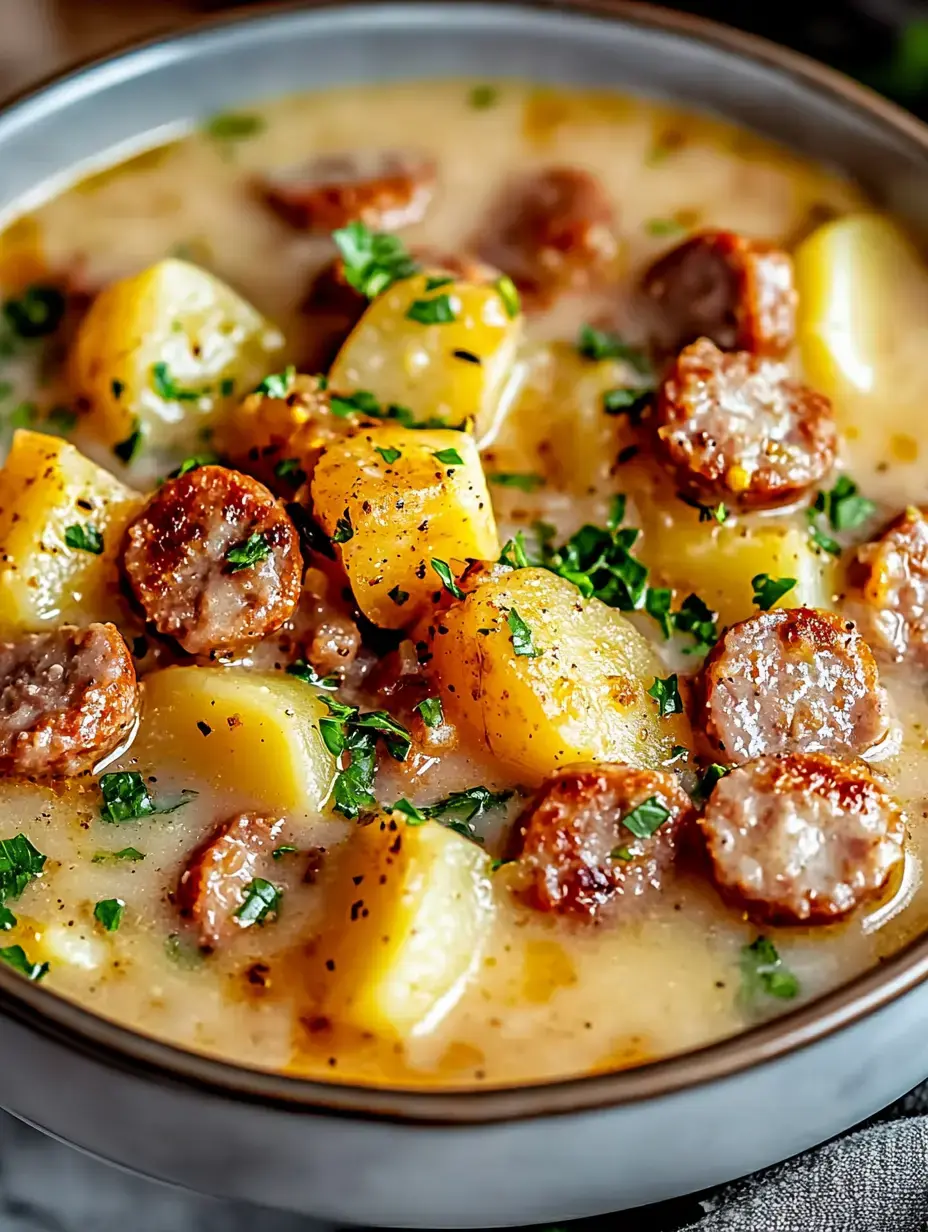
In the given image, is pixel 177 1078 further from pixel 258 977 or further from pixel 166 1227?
pixel 166 1227

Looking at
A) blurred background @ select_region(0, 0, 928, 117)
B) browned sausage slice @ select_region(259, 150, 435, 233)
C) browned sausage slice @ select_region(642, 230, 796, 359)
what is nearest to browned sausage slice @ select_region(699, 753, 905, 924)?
browned sausage slice @ select_region(642, 230, 796, 359)

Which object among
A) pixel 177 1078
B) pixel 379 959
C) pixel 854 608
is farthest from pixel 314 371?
pixel 177 1078

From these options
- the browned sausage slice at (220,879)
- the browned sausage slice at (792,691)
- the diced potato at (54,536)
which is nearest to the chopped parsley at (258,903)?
the browned sausage slice at (220,879)

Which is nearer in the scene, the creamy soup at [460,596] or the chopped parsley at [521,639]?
the creamy soup at [460,596]

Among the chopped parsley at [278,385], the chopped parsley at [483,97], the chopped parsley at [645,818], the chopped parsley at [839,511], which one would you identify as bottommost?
the chopped parsley at [645,818]

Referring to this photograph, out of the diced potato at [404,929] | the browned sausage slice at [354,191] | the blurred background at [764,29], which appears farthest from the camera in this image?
the blurred background at [764,29]

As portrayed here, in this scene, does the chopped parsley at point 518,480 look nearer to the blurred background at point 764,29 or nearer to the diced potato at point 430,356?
the diced potato at point 430,356

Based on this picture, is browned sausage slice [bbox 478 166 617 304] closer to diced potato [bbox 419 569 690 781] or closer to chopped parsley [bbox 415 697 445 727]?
diced potato [bbox 419 569 690 781]
